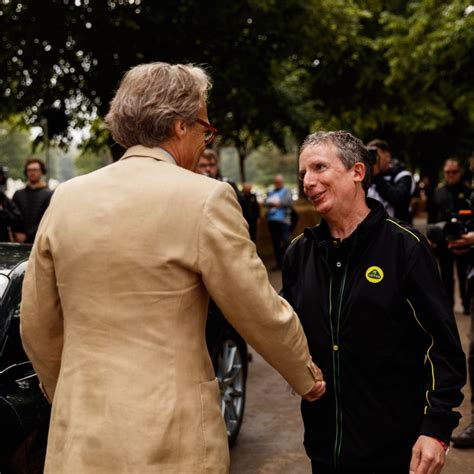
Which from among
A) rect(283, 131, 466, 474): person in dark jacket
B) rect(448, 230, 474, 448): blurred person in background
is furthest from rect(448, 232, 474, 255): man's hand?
rect(283, 131, 466, 474): person in dark jacket

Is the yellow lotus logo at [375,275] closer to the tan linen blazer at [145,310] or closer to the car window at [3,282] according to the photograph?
the tan linen blazer at [145,310]

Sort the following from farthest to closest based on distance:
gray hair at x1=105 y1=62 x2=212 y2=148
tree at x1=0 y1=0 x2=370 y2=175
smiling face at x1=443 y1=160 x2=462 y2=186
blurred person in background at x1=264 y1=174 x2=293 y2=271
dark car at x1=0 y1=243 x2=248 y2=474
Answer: blurred person in background at x1=264 y1=174 x2=293 y2=271
tree at x1=0 y1=0 x2=370 y2=175
smiling face at x1=443 y1=160 x2=462 y2=186
dark car at x1=0 y1=243 x2=248 y2=474
gray hair at x1=105 y1=62 x2=212 y2=148

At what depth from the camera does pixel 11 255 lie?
12.9 feet

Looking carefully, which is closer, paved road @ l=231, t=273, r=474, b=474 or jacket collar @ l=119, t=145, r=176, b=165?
jacket collar @ l=119, t=145, r=176, b=165

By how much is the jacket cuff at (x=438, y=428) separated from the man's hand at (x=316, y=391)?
13.9 inches

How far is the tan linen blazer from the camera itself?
6.60ft

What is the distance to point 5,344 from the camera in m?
3.41

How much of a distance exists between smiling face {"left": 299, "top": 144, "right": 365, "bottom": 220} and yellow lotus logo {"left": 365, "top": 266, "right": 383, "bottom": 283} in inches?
10.0

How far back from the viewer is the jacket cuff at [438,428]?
8.09 ft

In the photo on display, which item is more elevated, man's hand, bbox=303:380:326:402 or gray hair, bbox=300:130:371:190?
gray hair, bbox=300:130:371:190

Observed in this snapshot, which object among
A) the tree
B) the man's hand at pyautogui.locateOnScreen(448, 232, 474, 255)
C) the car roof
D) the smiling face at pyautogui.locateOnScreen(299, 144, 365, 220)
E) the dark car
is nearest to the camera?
the smiling face at pyautogui.locateOnScreen(299, 144, 365, 220)

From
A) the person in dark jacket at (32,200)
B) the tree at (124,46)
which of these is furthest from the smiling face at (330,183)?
the tree at (124,46)

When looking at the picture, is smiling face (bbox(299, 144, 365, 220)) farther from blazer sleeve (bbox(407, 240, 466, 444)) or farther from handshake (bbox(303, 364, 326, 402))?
handshake (bbox(303, 364, 326, 402))

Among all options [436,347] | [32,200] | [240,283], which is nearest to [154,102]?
[240,283]
